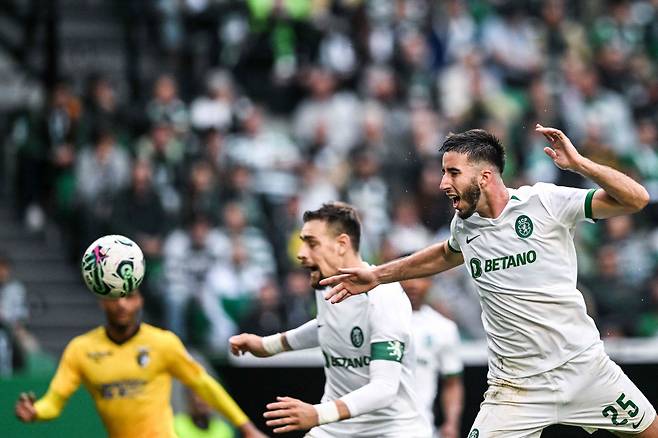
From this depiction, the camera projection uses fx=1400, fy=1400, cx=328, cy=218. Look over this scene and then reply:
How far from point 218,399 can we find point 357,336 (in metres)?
1.25

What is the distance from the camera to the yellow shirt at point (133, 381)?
10.1 metres

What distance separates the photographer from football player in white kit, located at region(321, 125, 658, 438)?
878cm

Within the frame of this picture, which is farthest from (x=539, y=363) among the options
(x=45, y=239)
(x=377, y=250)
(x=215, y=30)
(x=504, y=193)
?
(x=215, y=30)

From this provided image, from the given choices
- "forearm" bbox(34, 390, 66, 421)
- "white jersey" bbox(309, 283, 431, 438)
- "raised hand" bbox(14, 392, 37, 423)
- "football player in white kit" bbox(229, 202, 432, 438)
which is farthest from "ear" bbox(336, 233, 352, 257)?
"raised hand" bbox(14, 392, 37, 423)

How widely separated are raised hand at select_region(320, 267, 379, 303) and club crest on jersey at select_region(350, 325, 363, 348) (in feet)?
2.99

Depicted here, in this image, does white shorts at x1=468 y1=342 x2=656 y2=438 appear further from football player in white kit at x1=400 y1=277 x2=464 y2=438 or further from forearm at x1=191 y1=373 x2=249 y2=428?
football player in white kit at x1=400 y1=277 x2=464 y2=438

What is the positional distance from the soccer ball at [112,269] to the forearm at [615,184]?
10.4 ft

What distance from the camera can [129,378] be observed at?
10.2 meters

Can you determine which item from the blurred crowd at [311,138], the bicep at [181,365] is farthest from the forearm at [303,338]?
the blurred crowd at [311,138]

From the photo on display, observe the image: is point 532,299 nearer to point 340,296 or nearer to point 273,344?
point 340,296

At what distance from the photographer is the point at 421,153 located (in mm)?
18906

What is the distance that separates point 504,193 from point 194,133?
34.4ft

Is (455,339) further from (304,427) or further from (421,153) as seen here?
(421,153)

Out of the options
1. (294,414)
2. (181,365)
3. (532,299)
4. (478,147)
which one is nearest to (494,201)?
(478,147)
